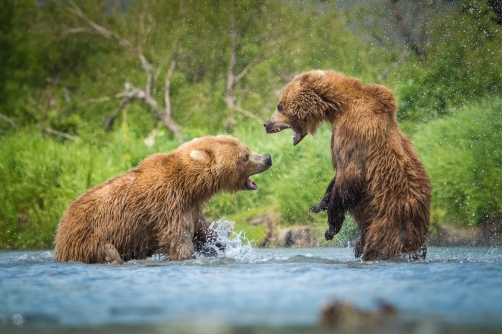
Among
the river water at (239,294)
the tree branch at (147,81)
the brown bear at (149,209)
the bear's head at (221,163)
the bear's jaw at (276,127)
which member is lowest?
the river water at (239,294)

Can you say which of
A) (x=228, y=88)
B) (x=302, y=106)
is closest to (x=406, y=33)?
(x=228, y=88)

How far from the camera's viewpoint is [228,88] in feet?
49.5

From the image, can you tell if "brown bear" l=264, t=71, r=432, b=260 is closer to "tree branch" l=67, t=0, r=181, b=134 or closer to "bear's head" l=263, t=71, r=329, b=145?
"bear's head" l=263, t=71, r=329, b=145

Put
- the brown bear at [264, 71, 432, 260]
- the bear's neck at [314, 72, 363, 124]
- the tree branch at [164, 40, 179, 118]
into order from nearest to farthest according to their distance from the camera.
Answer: the brown bear at [264, 71, 432, 260] < the bear's neck at [314, 72, 363, 124] < the tree branch at [164, 40, 179, 118]

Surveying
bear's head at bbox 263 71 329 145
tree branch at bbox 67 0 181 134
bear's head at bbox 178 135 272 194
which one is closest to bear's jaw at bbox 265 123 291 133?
bear's head at bbox 263 71 329 145

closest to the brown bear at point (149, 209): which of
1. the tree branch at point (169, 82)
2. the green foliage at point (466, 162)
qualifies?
the green foliage at point (466, 162)

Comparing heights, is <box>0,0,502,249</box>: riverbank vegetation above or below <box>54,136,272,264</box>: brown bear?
above

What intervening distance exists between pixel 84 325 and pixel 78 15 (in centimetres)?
1237

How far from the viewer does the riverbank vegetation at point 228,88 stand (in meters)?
10.4

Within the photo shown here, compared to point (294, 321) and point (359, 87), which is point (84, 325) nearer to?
point (294, 321)

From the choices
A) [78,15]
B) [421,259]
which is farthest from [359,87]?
[78,15]

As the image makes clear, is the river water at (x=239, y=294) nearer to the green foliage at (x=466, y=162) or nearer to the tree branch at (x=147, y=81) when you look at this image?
the green foliage at (x=466, y=162)

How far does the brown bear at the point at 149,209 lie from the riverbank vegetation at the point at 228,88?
3212mm

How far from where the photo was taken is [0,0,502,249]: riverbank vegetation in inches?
409
